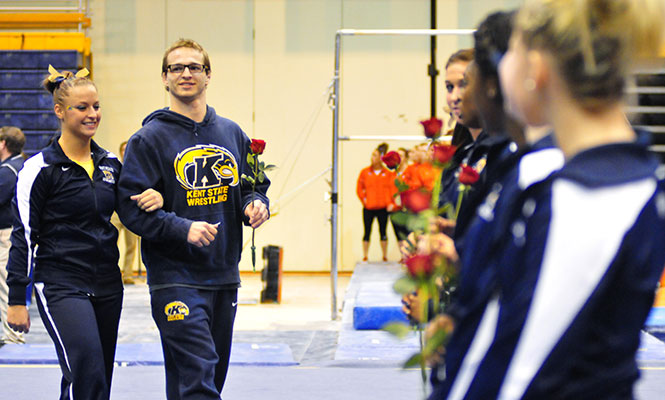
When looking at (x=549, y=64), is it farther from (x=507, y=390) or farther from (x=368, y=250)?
(x=368, y=250)

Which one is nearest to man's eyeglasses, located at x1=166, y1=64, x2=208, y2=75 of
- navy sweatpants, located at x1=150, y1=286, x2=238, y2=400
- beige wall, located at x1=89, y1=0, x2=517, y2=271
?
navy sweatpants, located at x1=150, y1=286, x2=238, y2=400

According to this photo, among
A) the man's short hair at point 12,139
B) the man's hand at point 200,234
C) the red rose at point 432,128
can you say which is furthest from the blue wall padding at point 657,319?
the man's short hair at point 12,139

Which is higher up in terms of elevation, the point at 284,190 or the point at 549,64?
the point at 549,64

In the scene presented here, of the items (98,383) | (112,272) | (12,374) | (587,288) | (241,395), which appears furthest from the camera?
(12,374)

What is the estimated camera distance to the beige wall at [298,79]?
42.6 ft

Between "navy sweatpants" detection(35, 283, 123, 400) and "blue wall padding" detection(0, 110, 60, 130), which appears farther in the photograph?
"blue wall padding" detection(0, 110, 60, 130)

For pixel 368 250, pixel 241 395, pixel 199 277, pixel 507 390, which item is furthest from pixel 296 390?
pixel 368 250

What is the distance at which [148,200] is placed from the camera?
351cm

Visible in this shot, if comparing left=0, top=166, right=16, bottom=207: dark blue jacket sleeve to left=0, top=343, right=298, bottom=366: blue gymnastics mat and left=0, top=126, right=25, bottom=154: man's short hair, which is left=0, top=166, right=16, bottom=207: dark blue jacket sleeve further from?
left=0, top=343, right=298, bottom=366: blue gymnastics mat

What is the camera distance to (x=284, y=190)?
1301cm

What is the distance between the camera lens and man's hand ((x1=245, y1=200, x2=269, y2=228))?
3.71 m

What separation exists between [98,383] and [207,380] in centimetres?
42

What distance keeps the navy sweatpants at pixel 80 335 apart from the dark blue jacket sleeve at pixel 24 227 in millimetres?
158

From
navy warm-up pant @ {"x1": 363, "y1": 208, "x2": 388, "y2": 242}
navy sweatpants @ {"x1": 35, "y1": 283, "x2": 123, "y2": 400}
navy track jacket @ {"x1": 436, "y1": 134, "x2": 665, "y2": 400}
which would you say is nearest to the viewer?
navy track jacket @ {"x1": 436, "y1": 134, "x2": 665, "y2": 400}
